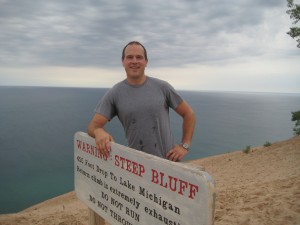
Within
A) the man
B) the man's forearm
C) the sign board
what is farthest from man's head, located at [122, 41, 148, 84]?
the sign board

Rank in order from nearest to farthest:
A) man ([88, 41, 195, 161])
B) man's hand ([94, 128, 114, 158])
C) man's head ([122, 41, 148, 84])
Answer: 1. man's hand ([94, 128, 114, 158])
2. man ([88, 41, 195, 161])
3. man's head ([122, 41, 148, 84])

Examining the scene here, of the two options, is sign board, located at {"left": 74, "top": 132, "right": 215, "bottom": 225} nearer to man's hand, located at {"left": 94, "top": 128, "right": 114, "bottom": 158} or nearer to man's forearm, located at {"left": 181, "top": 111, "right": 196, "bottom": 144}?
man's hand, located at {"left": 94, "top": 128, "right": 114, "bottom": 158}

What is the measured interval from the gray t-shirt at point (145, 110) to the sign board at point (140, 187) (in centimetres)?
42

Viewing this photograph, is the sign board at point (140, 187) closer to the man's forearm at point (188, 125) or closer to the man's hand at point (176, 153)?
the man's hand at point (176, 153)

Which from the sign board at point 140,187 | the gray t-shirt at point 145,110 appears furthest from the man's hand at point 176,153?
the sign board at point 140,187

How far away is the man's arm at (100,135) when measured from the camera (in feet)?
9.64

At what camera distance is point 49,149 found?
172 feet

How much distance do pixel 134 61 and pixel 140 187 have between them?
1512 millimetres

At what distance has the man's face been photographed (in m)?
3.21

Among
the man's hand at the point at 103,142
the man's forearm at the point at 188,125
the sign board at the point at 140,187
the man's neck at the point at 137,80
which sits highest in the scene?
the man's neck at the point at 137,80

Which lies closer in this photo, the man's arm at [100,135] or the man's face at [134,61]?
the man's arm at [100,135]

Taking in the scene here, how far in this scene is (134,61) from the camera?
3.25 meters

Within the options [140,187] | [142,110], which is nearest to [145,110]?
[142,110]

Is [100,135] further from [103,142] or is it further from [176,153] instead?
[176,153]
